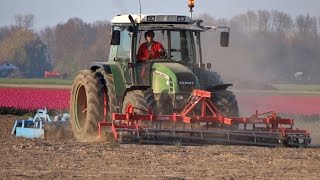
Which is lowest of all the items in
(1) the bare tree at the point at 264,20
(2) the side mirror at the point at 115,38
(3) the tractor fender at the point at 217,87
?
(3) the tractor fender at the point at 217,87

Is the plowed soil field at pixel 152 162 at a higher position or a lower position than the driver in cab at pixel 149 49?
lower

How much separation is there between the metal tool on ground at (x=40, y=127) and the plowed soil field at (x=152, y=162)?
10.0 feet

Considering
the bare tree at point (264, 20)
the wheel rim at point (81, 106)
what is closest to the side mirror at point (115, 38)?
the wheel rim at point (81, 106)

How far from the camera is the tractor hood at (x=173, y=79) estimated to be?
14562mm

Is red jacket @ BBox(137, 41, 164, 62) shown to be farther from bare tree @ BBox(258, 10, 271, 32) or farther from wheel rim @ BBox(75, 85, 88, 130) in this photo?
bare tree @ BBox(258, 10, 271, 32)

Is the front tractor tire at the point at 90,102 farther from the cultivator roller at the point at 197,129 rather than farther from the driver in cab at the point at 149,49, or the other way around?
the driver in cab at the point at 149,49

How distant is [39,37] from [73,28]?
910 inches

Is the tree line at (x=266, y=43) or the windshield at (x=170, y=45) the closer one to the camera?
the windshield at (x=170, y=45)

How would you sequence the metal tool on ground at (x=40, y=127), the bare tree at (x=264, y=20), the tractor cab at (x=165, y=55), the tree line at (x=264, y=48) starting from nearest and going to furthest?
the tractor cab at (x=165, y=55) < the metal tool on ground at (x=40, y=127) < the tree line at (x=264, y=48) < the bare tree at (x=264, y=20)

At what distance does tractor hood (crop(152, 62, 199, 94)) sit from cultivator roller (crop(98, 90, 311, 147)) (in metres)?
0.29

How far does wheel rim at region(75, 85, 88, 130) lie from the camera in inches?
647

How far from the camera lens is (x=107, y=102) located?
1527cm

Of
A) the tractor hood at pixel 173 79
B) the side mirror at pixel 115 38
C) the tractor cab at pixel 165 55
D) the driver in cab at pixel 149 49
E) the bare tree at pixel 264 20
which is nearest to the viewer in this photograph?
the tractor hood at pixel 173 79

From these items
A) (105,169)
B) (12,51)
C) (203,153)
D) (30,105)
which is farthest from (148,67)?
(12,51)
